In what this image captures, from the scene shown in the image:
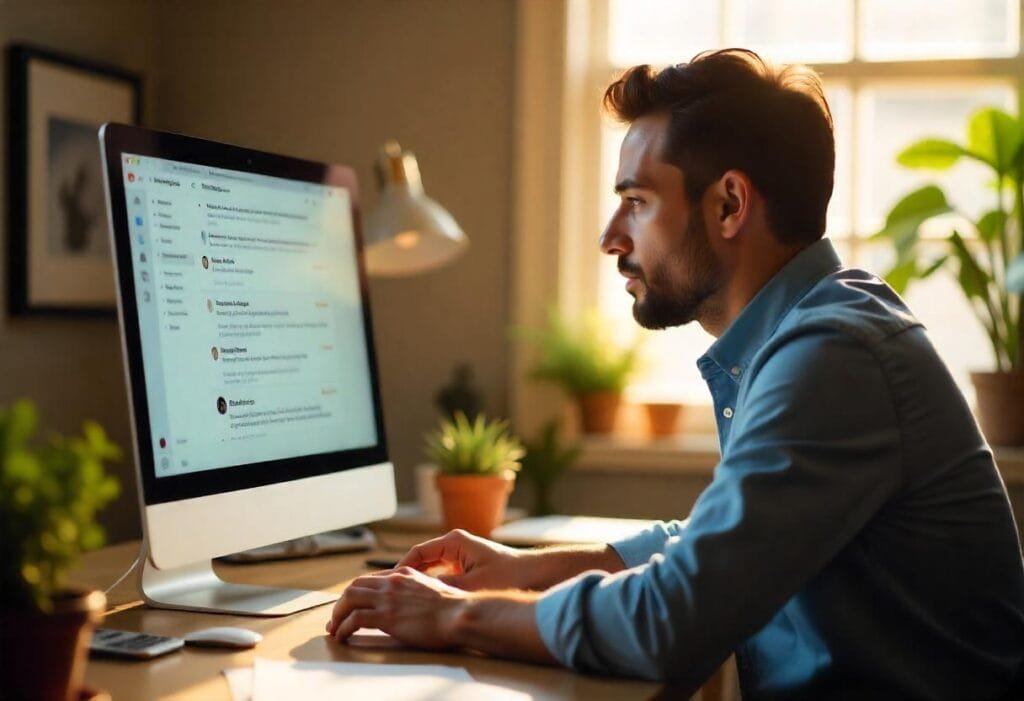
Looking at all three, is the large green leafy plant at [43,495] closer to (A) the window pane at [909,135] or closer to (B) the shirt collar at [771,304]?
(B) the shirt collar at [771,304]

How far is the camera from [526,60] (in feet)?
10.4

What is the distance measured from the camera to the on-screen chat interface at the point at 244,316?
143cm

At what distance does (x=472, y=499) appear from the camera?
2.10m

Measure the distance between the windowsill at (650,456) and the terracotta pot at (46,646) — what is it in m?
2.20

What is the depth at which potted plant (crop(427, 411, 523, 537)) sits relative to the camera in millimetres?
2094

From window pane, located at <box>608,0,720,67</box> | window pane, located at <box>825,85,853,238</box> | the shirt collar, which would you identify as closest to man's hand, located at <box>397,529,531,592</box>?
the shirt collar

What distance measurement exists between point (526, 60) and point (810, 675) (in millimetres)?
2172

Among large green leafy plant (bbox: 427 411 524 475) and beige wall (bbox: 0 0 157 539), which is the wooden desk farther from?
beige wall (bbox: 0 0 157 539)

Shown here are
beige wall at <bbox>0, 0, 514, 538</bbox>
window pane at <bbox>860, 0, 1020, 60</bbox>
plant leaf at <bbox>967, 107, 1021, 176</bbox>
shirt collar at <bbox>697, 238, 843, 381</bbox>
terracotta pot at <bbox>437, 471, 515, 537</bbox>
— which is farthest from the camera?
beige wall at <bbox>0, 0, 514, 538</bbox>

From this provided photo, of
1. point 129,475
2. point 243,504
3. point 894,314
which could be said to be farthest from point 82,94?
point 894,314

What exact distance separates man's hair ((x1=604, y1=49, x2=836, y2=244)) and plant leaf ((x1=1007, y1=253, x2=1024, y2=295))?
1221 millimetres

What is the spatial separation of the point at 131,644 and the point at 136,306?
365 millimetres

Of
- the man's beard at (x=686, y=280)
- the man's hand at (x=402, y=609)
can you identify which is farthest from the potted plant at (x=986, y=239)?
the man's hand at (x=402, y=609)

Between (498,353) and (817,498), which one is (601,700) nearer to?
(817,498)
